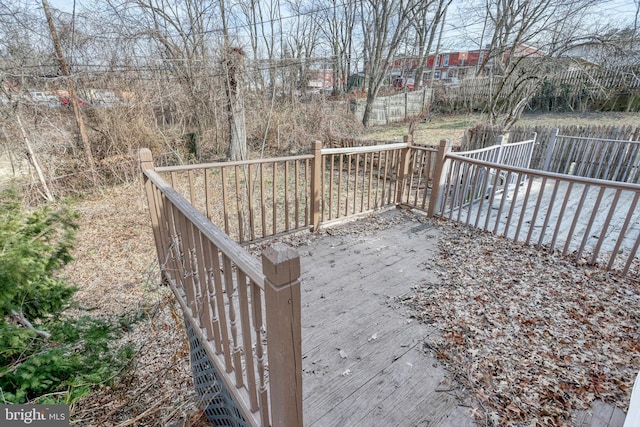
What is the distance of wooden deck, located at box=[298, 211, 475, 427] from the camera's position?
1727 millimetres

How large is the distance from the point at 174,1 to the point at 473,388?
1062cm

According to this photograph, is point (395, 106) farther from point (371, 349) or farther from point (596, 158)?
point (371, 349)

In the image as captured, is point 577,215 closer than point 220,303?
No

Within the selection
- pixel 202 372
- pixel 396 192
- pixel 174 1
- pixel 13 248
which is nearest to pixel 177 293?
pixel 202 372

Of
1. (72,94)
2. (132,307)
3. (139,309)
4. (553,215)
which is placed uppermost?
(72,94)

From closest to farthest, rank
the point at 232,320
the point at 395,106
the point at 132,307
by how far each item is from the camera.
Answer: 1. the point at 232,320
2. the point at 132,307
3. the point at 395,106

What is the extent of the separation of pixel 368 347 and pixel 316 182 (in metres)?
2.16

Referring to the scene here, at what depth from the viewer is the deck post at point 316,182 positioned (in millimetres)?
3627

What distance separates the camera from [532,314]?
8.18 ft

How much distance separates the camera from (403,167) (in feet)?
14.9

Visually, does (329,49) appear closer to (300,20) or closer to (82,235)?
(300,20)

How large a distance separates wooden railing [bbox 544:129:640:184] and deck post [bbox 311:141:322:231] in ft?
19.1

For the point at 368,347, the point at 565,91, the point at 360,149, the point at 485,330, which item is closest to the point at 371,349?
the point at 368,347

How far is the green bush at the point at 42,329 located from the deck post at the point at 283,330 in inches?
40.7
